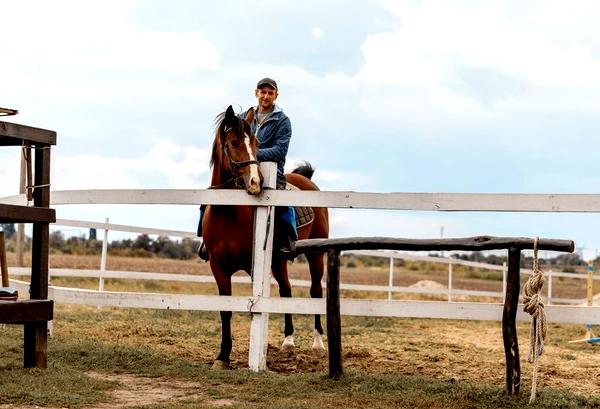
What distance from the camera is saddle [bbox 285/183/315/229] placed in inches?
352

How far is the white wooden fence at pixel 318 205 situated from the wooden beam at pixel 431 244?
1.73 feet

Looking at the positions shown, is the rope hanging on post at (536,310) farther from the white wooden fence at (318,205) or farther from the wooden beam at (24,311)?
the wooden beam at (24,311)

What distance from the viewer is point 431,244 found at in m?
6.01

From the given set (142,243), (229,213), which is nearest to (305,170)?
(229,213)

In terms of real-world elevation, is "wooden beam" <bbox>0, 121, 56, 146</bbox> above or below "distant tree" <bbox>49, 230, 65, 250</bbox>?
above

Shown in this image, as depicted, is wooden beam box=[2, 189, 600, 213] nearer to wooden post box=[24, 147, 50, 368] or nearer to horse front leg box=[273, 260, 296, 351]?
wooden post box=[24, 147, 50, 368]

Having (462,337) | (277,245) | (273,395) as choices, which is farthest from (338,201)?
(462,337)

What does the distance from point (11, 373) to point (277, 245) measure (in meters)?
2.73

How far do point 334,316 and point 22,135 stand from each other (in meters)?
2.72

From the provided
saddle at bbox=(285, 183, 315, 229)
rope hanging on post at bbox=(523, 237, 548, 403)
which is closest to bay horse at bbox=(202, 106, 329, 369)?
saddle at bbox=(285, 183, 315, 229)

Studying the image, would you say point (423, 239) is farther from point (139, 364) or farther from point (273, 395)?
point (139, 364)

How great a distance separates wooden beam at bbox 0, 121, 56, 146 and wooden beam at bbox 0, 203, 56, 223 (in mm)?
523

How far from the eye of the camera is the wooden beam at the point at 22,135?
6.33 metres

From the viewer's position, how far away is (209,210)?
7.77m
